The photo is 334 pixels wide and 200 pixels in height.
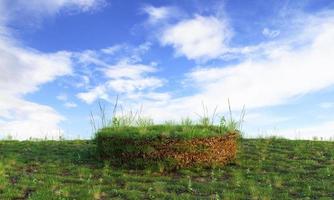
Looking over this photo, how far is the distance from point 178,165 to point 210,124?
14.0 ft

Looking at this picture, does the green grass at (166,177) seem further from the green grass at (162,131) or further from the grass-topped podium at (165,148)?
the green grass at (162,131)

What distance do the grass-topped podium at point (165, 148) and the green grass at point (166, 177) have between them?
47cm

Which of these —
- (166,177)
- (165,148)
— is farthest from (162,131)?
(166,177)

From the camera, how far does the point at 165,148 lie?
21.8 meters

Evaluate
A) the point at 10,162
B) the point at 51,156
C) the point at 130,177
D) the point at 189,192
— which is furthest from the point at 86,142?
the point at 189,192

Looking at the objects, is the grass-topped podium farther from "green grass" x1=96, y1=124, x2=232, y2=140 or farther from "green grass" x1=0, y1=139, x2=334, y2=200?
"green grass" x1=0, y1=139, x2=334, y2=200

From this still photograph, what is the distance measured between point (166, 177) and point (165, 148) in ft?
4.40

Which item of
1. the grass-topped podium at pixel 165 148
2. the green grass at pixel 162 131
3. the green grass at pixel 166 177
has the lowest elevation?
the green grass at pixel 166 177

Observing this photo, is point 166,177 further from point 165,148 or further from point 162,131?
point 162,131

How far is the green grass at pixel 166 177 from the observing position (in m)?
18.1

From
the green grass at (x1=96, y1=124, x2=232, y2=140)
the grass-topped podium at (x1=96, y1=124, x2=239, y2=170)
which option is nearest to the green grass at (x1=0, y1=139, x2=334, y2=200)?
the grass-topped podium at (x1=96, y1=124, x2=239, y2=170)

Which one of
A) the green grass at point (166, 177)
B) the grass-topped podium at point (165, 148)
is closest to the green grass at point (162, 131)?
the grass-topped podium at point (165, 148)

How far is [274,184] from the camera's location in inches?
786

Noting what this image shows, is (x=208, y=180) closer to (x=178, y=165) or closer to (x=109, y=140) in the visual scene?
(x=178, y=165)
